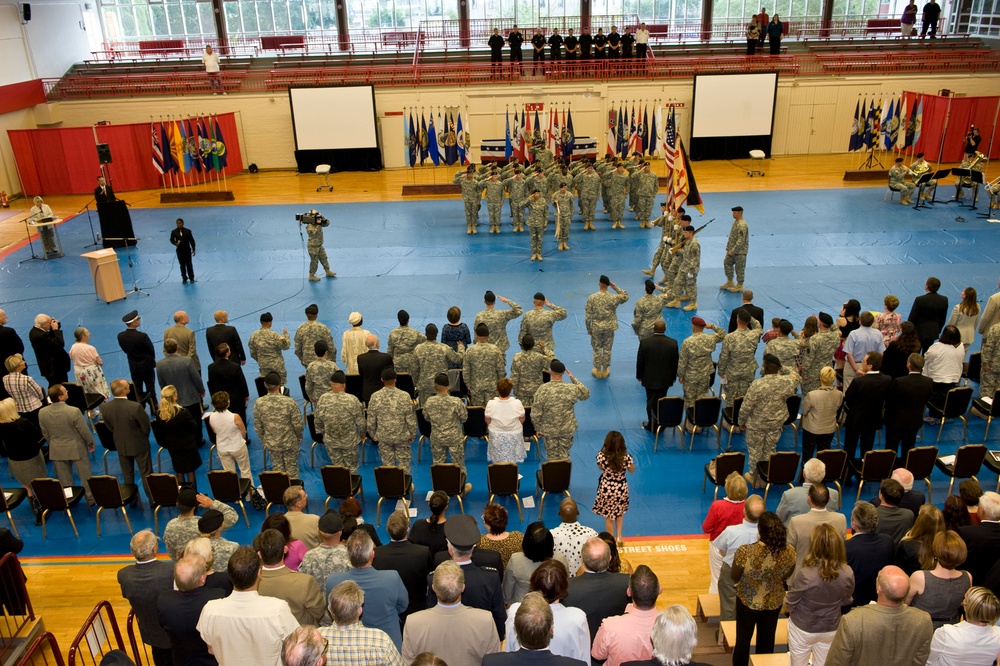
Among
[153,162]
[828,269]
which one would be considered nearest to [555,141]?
[828,269]

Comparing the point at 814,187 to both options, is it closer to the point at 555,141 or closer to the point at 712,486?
the point at 555,141

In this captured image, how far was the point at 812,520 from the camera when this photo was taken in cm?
593

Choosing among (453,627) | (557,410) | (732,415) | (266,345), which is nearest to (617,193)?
(732,415)

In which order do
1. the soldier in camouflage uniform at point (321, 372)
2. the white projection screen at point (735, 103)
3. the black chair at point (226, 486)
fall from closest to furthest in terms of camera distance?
the black chair at point (226, 486) → the soldier in camouflage uniform at point (321, 372) → the white projection screen at point (735, 103)

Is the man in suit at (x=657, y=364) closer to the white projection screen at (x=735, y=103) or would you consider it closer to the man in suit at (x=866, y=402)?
the man in suit at (x=866, y=402)

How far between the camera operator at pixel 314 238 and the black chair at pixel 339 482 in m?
8.51

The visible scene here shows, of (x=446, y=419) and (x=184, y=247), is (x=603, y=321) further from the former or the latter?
(x=184, y=247)

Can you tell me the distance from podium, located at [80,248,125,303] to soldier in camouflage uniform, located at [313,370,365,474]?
29.3 ft

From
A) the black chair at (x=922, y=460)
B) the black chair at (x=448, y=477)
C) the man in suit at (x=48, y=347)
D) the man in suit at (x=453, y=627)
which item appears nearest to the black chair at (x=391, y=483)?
the black chair at (x=448, y=477)

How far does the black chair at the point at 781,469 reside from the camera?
28.0 feet

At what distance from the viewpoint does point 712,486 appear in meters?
9.30

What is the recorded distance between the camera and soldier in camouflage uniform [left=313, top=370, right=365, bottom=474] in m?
8.79

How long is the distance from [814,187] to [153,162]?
21.3 metres

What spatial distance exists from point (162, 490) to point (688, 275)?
9.84m
